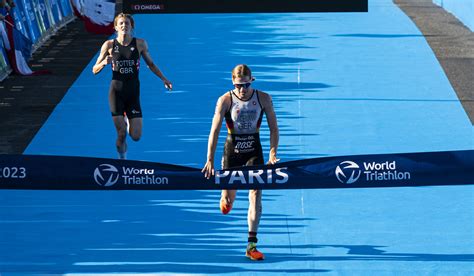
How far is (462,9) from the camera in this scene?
38.8 meters

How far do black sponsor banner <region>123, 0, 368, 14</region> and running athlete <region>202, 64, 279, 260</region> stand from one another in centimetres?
1133

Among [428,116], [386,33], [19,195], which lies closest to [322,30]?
[386,33]

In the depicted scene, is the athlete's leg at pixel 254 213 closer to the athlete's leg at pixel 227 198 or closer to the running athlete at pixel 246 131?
A: the running athlete at pixel 246 131

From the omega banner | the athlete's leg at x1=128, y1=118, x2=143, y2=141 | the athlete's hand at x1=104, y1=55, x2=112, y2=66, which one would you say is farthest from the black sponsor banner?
the omega banner

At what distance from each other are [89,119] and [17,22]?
587 centimetres

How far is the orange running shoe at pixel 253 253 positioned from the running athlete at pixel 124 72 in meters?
4.67

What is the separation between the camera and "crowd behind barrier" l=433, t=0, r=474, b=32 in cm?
3666

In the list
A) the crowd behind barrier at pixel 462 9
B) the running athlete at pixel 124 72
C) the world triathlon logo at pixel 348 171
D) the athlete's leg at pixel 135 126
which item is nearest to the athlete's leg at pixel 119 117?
the running athlete at pixel 124 72

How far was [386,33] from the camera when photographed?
120ft

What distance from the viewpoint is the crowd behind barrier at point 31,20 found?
27719 mm

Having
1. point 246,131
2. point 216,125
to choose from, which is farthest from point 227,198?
point 216,125

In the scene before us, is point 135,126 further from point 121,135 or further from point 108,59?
point 108,59

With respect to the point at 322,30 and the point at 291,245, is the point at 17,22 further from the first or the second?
the point at 291,245

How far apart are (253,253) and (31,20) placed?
1772 centimetres
